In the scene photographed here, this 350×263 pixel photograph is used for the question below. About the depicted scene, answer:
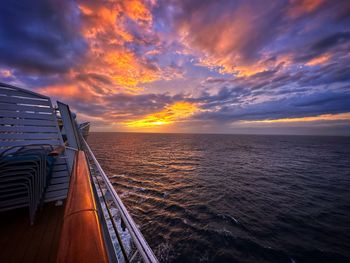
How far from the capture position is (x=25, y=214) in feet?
9.80

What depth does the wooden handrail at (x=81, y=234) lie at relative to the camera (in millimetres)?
579

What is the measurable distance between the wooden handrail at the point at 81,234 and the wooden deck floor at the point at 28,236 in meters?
2.04

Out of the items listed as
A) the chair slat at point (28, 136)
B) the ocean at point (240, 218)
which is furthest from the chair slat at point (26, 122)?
the ocean at point (240, 218)

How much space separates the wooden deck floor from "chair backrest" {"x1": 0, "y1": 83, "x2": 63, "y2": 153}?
141cm

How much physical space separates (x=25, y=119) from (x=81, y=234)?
3.90 meters

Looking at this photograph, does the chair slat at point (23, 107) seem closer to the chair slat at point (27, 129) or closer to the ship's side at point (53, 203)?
the ship's side at point (53, 203)

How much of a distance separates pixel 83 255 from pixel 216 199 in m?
13.3

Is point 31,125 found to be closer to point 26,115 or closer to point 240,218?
point 26,115

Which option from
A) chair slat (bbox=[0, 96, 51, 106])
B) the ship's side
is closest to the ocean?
the ship's side

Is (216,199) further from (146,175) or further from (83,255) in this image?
(83,255)

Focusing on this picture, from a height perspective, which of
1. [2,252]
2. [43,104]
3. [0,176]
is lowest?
[2,252]

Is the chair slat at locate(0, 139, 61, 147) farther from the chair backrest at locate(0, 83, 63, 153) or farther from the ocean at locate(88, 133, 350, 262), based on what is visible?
the ocean at locate(88, 133, 350, 262)

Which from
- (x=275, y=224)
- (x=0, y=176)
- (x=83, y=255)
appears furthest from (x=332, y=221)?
(x=0, y=176)

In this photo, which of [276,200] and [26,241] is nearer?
[26,241]
